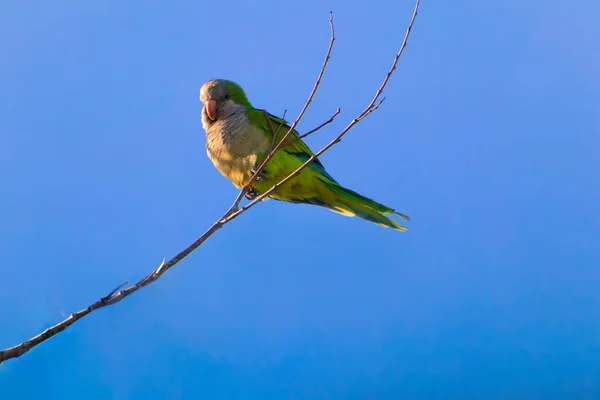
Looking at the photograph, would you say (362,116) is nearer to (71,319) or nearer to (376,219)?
(71,319)

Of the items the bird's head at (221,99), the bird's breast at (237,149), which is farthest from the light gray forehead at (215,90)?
the bird's breast at (237,149)

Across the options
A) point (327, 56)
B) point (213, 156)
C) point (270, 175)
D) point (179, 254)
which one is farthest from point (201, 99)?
point (179, 254)

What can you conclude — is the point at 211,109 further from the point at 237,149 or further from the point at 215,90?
the point at 237,149

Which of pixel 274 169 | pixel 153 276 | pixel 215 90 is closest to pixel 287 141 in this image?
pixel 274 169

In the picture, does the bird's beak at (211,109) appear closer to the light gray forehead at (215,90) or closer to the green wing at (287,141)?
the light gray forehead at (215,90)

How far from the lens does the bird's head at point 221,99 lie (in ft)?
15.6

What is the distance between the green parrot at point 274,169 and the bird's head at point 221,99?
148 millimetres

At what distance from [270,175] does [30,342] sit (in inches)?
91.0

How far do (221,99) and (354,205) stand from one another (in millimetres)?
1536

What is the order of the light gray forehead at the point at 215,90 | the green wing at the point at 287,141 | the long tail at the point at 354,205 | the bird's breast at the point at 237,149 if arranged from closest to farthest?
1. the long tail at the point at 354,205
2. the bird's breast at the point at 237,149
3. the green wing at the point at 287,141
4. the light gray forehead at the point at 215,90

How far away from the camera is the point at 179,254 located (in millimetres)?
2277

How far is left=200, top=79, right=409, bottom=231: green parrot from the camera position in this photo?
408cm

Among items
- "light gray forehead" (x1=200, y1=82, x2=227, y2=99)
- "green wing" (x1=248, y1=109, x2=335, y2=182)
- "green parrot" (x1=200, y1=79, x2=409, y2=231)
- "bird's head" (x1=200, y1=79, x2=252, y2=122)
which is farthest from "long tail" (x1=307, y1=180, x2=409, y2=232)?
"light gray forehead" (x1=200, y1=82, x2=227, y2=99)

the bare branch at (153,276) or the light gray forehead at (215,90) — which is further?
the light gray forehead at (215,90)
